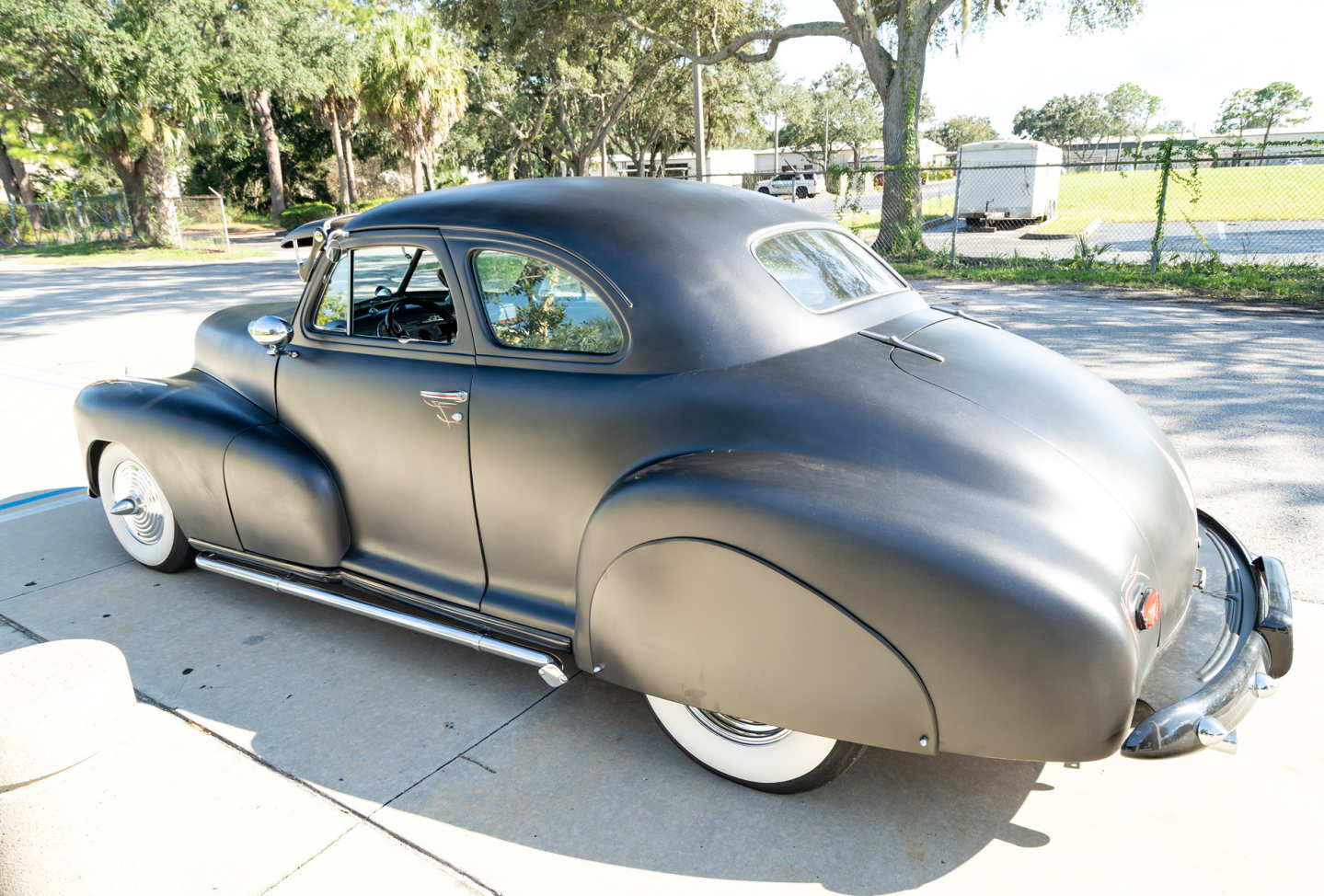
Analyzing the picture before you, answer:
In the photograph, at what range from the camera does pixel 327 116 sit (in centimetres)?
3206

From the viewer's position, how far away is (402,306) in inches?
145

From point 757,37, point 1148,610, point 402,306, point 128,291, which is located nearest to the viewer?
point 1148,610

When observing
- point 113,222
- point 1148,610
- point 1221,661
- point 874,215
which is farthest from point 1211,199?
point 113,222

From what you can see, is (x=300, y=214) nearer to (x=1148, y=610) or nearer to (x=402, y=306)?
(x=402, y=306)

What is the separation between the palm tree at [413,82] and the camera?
82.4 ft

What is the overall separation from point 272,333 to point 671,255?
1.75m

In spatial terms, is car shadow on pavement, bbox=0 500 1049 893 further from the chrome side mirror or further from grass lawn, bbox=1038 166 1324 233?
grass lawn, bbox=1038 166 1324 233

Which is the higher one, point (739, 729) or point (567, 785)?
point (739, 729)

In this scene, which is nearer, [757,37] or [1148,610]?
[1148,610]

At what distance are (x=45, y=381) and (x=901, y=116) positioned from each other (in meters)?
13.8

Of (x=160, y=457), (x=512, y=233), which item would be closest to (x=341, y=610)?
(x=160, y=457)

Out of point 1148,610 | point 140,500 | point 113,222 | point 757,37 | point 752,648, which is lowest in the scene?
point 140,500

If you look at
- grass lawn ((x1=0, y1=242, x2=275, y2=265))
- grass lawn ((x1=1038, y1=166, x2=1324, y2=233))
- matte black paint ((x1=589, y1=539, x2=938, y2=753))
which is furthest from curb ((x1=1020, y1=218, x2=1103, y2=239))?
matte black paint ((x1=589, y1=539, x2=938, y2=753))

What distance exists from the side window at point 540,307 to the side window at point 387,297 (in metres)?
0.39
